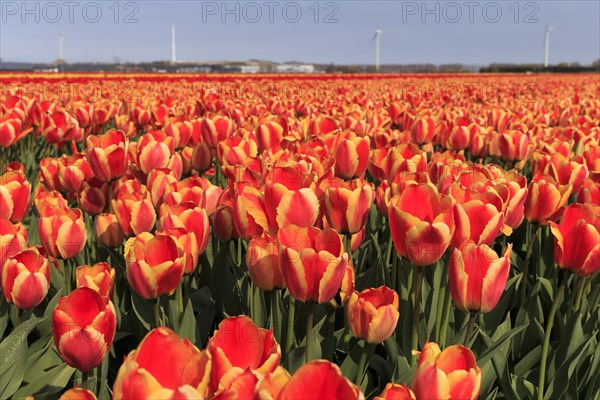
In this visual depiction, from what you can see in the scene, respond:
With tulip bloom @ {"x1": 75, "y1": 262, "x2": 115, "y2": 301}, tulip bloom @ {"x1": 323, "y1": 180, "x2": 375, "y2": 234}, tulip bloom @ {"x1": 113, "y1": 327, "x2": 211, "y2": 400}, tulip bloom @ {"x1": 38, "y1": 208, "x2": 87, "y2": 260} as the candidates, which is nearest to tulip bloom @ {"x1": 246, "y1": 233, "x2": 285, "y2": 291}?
tulip bloom @ {"x1": 323, "y1": 180, "x2": 375, "y2": 234}

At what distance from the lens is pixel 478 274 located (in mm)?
1432

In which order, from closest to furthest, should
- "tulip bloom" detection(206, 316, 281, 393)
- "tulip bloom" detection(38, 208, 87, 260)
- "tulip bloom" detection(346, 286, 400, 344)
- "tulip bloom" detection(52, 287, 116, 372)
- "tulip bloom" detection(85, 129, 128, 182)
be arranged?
"tulip bloom" detection(206, 316, 281, 393)
"tulip bloom" detection(52, 287, 116, 372)
"tulip bloom" detection(346, 286, 400, 344)
"tulip bloom" detection(38, 208, 87, 260)
"tulip bloom" detection(85, 129, 128, 182)

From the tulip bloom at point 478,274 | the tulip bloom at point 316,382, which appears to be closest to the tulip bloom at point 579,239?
the tulip bloom at point 478,274

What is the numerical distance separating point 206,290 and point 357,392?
1641 mm

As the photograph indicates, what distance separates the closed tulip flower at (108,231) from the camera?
7.01ft

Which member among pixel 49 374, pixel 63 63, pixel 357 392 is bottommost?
pixel 49 374

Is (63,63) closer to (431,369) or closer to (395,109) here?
(395,109)

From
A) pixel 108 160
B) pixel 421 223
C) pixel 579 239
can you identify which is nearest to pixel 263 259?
pixel 421 223

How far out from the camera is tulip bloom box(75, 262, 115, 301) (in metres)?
1.54

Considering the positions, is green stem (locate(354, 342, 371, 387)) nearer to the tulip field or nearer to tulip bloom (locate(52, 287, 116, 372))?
the tulip field

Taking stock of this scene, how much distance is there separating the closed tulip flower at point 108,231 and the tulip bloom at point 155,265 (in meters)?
0.69

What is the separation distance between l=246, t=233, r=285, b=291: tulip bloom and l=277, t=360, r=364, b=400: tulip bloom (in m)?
0.74

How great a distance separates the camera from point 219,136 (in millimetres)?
3498

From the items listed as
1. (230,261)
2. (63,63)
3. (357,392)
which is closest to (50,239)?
(230,261)
